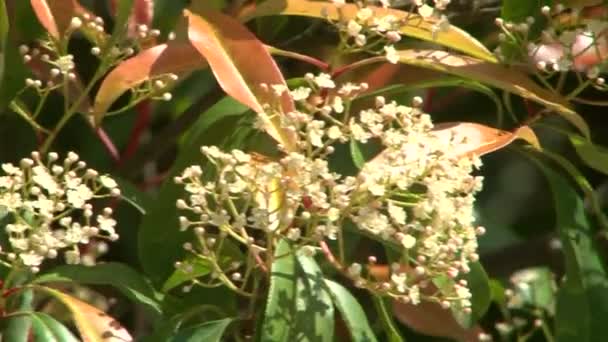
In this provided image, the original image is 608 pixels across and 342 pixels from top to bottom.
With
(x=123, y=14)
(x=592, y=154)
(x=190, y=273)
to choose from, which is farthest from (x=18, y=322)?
(x=592, y=154)

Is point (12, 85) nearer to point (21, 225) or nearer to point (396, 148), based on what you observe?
point (21, 225)

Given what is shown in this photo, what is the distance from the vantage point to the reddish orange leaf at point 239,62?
3.30 ft

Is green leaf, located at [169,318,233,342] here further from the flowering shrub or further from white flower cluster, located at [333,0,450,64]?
white flower cluster, located at [333,0,450,64]

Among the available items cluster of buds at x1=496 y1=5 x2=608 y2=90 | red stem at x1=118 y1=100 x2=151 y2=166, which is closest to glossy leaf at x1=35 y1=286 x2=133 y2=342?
red stem at x1=118 y1=100 x2=151 y2=166

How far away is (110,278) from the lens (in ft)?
3.48

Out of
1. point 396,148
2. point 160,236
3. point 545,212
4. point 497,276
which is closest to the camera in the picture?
point 396,148

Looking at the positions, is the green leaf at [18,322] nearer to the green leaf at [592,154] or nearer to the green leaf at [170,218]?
the green leaf at [170,218]

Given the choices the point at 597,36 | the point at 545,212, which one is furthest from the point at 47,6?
the point at 545,212

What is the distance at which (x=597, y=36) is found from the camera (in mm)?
1094

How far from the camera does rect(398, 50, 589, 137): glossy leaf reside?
1.08 m

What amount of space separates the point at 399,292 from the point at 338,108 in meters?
0.14

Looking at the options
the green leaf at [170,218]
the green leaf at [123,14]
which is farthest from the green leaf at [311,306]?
the green leaf at [123,14]

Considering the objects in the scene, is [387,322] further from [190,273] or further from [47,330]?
[47,330]

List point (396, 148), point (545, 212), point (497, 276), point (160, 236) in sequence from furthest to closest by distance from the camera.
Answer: point (545, 212)
point (497, 276)
point (160, 236)
point (396, 148)
